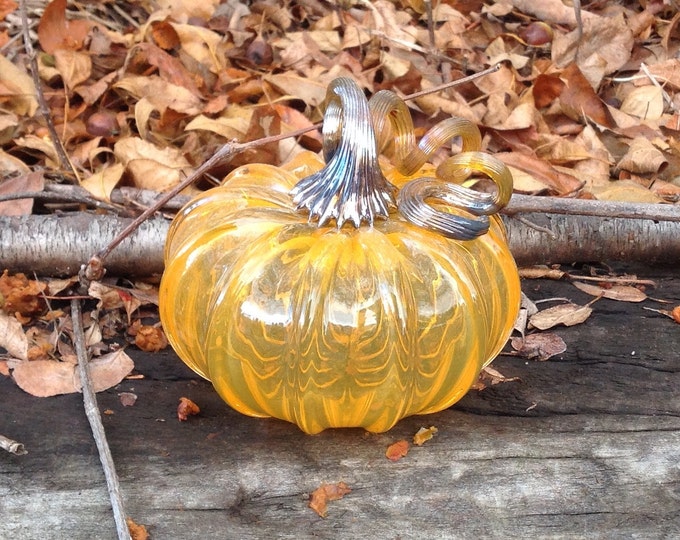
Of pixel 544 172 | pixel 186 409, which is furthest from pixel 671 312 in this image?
pixel 186 409

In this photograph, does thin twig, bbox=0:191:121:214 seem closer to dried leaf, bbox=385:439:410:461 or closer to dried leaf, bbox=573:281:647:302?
dried leaf, bbox=385:439:410:461

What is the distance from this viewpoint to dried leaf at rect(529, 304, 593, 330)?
1.69 m

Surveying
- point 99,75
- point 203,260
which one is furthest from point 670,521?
point 99,75

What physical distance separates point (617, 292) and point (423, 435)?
0.67 metres

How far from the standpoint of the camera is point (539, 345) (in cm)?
164

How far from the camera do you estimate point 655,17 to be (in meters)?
2.93

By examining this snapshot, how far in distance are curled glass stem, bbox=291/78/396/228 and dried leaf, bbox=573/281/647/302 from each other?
69cm

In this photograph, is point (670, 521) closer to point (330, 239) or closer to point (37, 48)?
point (330, 239)

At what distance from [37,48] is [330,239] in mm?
1783

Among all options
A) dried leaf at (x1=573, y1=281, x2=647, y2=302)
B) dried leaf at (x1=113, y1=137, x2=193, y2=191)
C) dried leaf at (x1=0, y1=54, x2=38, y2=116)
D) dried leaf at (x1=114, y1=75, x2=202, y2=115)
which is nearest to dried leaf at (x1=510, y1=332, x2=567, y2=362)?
dried leaf at (x1=573, y1=281, x2=647, y2=302)

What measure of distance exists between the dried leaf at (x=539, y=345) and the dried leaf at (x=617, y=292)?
→ 0.69ft

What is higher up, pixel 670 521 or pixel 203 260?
pixel 203 260

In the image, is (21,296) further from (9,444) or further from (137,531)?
(137,531)

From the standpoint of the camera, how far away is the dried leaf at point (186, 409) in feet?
4.65
